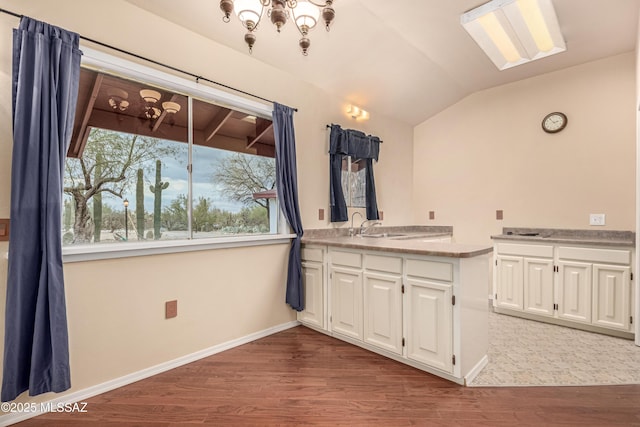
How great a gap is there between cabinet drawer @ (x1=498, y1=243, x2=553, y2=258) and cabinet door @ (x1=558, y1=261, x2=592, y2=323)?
16 cm

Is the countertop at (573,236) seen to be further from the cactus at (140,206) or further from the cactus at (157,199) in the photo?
the cactus at (140,206)

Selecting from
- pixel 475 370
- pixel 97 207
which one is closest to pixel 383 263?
→ pixel 475 370

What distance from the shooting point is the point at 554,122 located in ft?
12.2

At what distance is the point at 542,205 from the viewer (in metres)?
3.81

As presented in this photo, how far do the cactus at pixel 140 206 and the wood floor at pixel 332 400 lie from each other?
107cm

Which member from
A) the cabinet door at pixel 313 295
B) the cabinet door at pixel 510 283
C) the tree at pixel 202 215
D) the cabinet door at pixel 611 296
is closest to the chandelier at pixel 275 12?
the tree at pixel 202 215

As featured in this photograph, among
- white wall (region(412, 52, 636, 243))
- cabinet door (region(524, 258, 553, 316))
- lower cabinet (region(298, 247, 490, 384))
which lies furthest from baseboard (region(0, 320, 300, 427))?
white wall (region(412, 52, 636, 243))

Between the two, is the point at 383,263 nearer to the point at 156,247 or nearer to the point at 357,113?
the point at 156,247

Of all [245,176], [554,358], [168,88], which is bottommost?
[554,358]

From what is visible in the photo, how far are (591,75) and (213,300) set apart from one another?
178 inches

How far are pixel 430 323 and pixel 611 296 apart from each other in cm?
209

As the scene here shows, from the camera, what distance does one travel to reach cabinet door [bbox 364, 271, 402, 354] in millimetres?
2473

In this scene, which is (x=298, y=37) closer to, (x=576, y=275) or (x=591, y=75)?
(x=591, y=75)

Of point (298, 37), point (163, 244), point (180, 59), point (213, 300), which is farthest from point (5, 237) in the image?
point (298, 37)
